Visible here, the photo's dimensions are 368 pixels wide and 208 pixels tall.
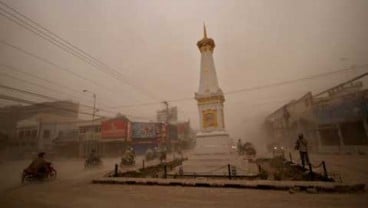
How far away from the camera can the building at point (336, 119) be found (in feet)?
63.8

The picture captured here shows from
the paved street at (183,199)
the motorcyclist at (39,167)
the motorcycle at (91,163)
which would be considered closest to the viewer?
the paved street at (183,199)

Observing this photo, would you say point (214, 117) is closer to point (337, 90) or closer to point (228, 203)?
point (228, 203)

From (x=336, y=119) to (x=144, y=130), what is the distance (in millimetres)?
28777

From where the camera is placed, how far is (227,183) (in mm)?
7602

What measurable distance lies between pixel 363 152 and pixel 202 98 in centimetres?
1767

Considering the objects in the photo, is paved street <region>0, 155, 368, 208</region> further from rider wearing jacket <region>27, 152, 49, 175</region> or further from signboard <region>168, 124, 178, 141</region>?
signboard <region>168, 124, 178, 141</region>

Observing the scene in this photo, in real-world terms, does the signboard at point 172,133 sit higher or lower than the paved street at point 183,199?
higher

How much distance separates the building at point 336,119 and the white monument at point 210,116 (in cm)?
1317

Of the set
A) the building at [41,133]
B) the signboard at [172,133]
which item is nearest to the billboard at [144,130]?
the signboard at [172,133]

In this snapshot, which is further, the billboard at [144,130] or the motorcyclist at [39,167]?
the billboard at [144,130]

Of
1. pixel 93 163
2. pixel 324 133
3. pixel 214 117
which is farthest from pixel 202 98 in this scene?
pixel 324 133

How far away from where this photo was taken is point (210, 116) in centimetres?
1365

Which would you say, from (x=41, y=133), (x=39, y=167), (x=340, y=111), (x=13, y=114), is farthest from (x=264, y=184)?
(x=13, y=114)

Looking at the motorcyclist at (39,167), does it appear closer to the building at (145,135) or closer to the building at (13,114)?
the building at (13,114)
